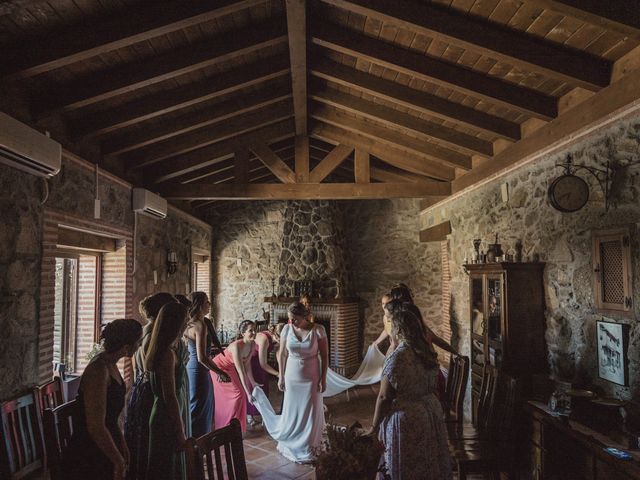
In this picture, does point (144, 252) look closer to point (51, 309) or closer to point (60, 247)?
point (60, 247)

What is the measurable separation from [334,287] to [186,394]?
18.6 feet

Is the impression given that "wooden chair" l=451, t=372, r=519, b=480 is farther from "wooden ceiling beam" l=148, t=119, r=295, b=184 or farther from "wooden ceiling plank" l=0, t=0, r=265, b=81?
"wooden ceiling beam" l=148, t=119, r=295, b=184

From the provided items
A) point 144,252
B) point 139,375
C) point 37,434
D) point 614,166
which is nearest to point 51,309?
point 37,434

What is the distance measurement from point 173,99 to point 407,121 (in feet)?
8.42

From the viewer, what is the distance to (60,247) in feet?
14.1

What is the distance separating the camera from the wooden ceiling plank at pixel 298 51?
3223mm

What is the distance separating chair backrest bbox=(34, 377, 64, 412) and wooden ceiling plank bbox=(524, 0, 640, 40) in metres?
4.22

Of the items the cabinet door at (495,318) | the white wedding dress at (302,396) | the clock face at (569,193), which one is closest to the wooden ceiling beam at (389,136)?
the cabinet door at (495,318)

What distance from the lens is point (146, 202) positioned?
17.5 feet

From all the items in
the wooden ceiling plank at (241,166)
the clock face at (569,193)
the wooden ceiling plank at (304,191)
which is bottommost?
the clock face at (569,193)

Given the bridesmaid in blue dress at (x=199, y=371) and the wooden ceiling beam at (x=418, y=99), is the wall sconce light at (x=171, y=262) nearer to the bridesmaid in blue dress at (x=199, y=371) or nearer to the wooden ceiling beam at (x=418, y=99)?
the bridesmaid in blue dress at (x=199, y=371)

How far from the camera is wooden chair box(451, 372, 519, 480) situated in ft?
10.00

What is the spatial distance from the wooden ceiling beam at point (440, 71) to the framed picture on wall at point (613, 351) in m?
1.82

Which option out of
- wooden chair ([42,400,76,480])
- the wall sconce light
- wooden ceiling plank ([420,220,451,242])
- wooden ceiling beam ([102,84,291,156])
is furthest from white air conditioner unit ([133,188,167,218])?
wooden ceiling plank ([420,220,451,242])
